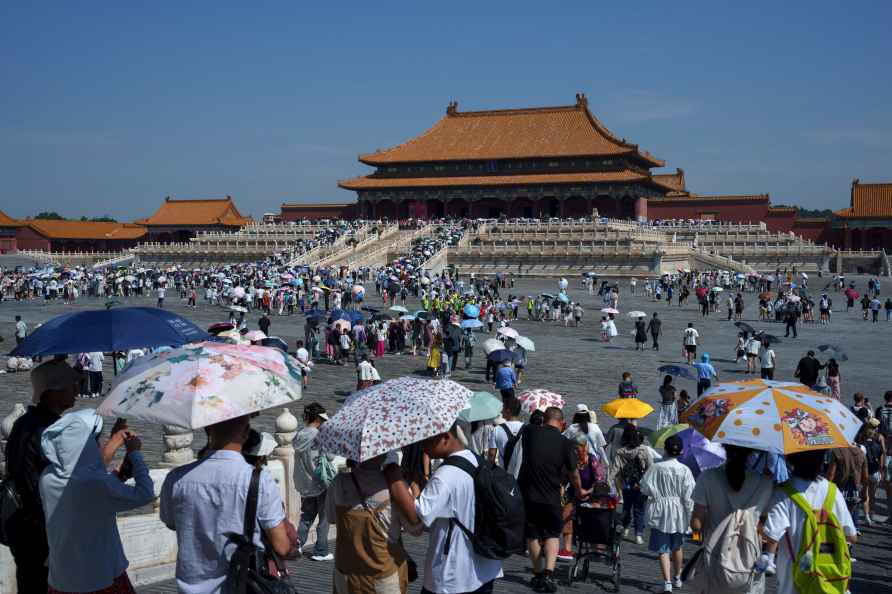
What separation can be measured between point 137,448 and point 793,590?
3.63 meters

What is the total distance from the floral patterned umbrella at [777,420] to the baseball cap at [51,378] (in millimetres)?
3656

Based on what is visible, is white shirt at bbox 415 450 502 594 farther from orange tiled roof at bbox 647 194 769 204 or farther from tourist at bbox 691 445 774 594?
orange tiled roof at bbox 647 194 769 204

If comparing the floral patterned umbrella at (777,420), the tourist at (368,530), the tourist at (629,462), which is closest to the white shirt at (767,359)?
the tourist at (629,462)

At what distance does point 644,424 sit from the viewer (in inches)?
614

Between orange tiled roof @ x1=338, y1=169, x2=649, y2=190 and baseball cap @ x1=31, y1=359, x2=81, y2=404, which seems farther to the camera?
orange tiled roof @ x1=338, y1=169, x2=649, y2=190

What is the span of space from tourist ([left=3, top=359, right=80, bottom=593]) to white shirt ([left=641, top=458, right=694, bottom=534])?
14.6 ft

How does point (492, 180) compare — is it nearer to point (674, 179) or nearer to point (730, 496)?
point (674, 179)

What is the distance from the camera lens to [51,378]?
15.9ft

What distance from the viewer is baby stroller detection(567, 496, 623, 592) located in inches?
279

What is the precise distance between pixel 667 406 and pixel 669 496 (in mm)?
5662

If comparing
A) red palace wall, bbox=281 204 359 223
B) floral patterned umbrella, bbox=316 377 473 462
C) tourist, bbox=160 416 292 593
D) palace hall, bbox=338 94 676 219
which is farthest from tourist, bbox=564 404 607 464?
red palace wall, bbox=281 204 359 223

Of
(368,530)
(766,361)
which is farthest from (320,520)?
Answer: (766,361)

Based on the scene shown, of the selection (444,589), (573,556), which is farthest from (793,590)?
(573,556)

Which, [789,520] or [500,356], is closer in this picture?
[789,520]
